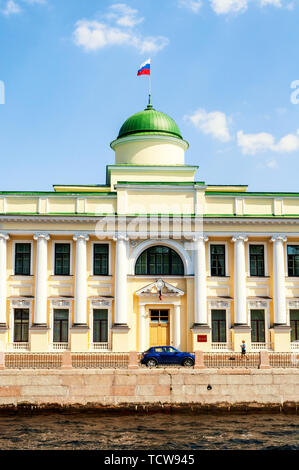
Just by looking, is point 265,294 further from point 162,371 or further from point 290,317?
point 162,371

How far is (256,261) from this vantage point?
3534cm

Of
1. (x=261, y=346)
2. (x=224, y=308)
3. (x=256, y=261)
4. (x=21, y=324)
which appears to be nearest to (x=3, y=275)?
(x=21, y=324)

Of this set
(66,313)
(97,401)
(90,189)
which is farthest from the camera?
(90,189)

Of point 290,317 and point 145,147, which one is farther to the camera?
point 145,147

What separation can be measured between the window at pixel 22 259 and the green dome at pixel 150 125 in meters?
10.9

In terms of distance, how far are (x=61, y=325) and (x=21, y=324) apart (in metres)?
2.30

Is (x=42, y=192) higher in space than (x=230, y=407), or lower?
higher

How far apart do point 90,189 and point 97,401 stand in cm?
1623

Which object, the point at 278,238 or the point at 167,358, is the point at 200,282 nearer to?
the point at 278,238

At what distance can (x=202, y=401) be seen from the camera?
82.7 feet

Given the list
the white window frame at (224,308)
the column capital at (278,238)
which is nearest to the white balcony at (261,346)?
the white window frame at (224,308)
